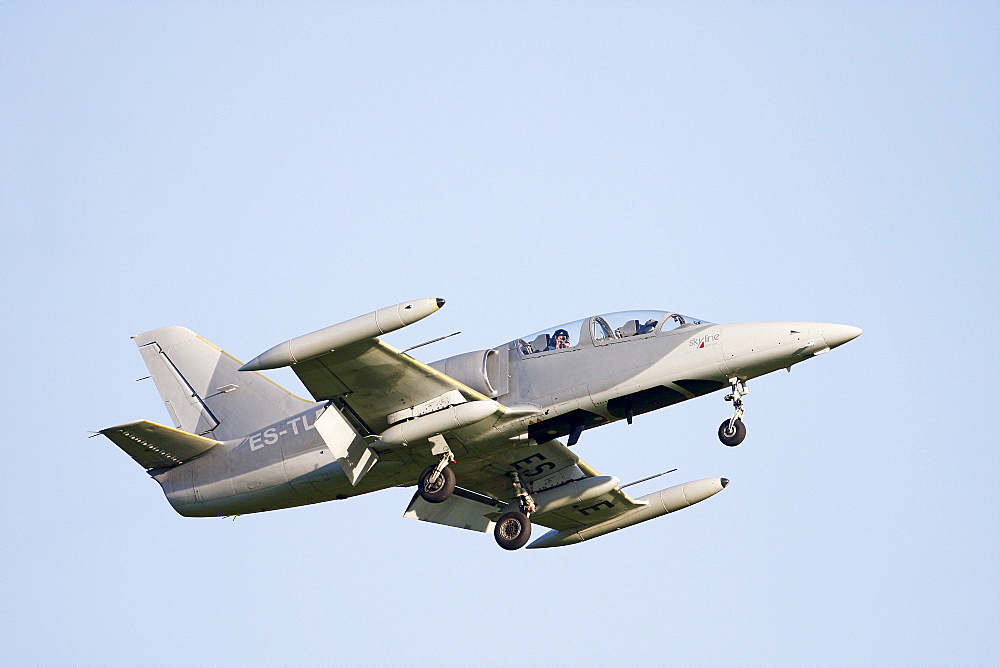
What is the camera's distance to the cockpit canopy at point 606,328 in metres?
22.2

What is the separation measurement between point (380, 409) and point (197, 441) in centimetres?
457

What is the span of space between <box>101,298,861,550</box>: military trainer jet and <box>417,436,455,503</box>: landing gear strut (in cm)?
2

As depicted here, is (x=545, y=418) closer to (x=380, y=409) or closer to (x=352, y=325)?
(x=380, y=409)

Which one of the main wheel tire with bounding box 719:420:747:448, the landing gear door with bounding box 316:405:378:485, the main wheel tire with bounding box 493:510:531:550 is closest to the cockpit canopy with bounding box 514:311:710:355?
the main wheel tire with bounding box 719:420:747:448

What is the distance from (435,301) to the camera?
731 inches

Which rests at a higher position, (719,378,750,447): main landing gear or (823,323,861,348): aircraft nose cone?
(823,323,861,348): aircraft nose cone

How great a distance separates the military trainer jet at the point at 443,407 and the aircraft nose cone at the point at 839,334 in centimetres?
2

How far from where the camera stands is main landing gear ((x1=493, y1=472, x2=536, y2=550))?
24.8 meters

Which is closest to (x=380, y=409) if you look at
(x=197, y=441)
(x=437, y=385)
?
(x=437, y=385)

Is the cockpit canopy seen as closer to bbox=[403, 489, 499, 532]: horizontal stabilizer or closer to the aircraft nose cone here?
the aircraft nose cone

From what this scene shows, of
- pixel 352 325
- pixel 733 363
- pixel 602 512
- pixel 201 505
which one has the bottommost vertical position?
pixel 602 512

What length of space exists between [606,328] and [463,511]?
6113 mm

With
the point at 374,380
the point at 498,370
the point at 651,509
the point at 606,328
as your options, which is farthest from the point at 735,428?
the point at 374,380

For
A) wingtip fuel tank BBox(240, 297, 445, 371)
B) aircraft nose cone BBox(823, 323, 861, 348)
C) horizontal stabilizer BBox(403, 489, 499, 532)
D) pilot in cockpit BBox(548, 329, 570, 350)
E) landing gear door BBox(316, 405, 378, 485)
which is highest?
wingtip fuel tank BBox(240, 297, 445, 371)
